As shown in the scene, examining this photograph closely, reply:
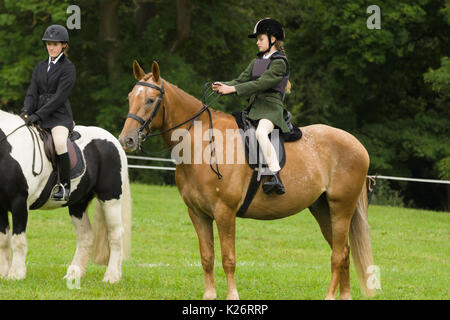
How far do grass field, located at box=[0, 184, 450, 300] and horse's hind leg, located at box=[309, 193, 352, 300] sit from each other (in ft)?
1.16

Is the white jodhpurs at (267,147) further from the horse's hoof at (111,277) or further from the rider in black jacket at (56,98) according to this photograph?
the horse's hoof at (111,277)

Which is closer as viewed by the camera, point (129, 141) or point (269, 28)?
point (129, 141)

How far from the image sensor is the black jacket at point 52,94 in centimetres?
863

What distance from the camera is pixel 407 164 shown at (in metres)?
30.5

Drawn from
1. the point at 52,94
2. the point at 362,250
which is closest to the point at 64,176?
the point at 52,94

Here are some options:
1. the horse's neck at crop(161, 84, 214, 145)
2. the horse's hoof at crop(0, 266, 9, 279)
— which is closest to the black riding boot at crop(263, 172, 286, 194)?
the horse's neck at crop(161, 84, 214, 145)

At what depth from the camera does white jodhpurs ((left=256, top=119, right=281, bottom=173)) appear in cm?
760

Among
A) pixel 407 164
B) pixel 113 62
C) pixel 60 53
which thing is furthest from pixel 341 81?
pixel 60 53

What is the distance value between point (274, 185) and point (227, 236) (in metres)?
0.74

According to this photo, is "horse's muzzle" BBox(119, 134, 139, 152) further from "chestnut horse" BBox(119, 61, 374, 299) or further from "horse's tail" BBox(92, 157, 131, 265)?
"horse's tail" BBox(92, 157, 131, 265)

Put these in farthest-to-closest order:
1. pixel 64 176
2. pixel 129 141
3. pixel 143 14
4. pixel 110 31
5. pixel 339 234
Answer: pixel 143 14 → pixel 110 31 → pixel 64 176 → pixel 339 234 → pixel 129 141

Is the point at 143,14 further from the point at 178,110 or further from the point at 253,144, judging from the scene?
the point at 253,144

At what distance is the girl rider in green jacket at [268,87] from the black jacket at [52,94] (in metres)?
2.17

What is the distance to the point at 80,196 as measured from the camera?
9125mm
